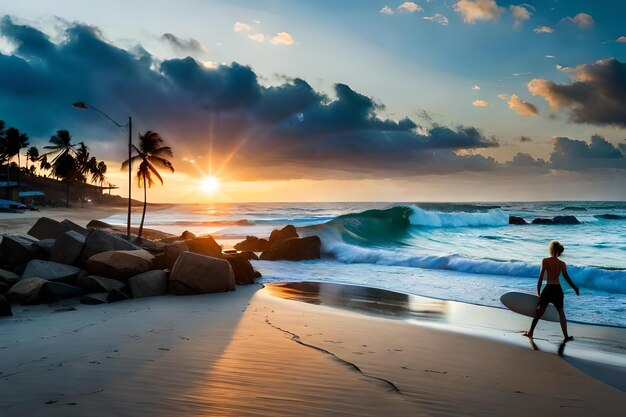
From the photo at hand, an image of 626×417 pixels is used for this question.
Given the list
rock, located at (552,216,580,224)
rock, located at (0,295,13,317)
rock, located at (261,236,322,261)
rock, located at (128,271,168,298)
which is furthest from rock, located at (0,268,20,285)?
rock, located at (552,216,580,224)

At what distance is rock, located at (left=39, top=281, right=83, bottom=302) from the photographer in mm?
10734

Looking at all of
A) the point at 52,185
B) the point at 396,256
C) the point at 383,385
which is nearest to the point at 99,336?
the point at 383,385

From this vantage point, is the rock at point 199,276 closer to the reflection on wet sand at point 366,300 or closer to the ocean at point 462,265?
the reflection on wet sand at point 366,300

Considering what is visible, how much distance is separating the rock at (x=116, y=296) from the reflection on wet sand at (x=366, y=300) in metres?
4.28

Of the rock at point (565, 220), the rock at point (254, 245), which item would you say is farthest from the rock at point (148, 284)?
the rock at point (565, 220)

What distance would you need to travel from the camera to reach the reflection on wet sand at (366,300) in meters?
11.0

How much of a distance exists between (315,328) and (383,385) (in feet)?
10.9

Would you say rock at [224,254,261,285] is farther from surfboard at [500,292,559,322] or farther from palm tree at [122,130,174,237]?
palm tree at [122,130,174,237]

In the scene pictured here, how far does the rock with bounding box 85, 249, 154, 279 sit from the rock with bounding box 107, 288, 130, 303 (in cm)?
120

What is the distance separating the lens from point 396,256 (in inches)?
961

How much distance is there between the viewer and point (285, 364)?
558 cm

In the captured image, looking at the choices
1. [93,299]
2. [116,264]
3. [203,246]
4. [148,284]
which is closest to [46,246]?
[116,264]

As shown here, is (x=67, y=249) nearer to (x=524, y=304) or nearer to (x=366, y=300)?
(x=366, y=300)

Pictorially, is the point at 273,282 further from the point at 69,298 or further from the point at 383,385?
the point at 383,385
